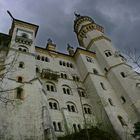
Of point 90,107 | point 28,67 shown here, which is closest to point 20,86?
point 28,67

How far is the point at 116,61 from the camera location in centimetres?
3456

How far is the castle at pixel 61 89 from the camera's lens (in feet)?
63.1

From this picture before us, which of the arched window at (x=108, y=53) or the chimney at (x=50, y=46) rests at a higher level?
the chimney at (x=50, y=46)

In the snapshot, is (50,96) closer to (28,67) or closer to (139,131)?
(28,67)

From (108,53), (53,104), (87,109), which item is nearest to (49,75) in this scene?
(53,104)

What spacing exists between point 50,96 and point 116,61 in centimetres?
1386

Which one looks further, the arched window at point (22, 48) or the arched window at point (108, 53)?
the arched window at point (108, 53)

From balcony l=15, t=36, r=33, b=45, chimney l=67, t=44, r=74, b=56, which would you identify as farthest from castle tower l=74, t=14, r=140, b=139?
balcony l=15, t=36, r=33, b=45

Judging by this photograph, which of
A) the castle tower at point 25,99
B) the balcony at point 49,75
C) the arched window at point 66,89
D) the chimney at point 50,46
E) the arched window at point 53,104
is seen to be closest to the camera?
the castle tower at point 25,99

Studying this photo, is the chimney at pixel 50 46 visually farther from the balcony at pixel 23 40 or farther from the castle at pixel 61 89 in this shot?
the balcony at pixel 23 40

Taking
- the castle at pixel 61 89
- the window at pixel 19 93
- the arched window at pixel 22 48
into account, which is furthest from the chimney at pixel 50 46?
the window at pixel 19 93

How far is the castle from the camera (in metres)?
19.2

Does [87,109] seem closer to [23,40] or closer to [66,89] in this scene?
[66,89]

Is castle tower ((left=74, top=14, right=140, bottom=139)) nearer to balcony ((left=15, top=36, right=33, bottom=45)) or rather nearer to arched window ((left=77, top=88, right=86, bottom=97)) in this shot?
arched window ((left=77, top=88, right=86, bottom=97))
